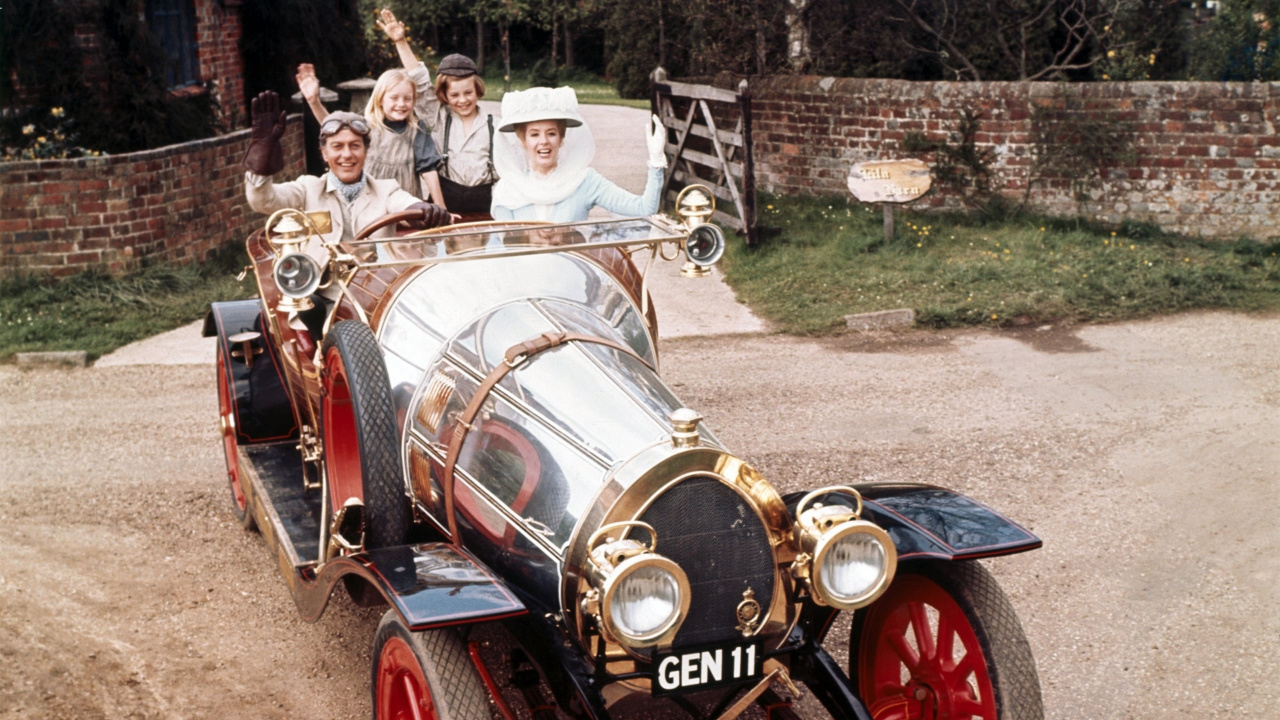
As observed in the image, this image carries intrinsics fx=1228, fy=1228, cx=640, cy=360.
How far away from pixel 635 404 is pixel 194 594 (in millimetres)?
2479

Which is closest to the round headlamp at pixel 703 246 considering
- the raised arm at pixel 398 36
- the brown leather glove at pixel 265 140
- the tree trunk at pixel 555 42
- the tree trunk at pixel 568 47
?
the brown leather glove at pixel 265 140

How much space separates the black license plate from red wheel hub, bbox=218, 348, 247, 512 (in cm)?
304

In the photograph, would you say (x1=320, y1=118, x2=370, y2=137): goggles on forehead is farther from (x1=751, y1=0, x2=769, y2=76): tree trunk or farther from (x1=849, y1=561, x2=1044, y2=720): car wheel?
(x1=751, y1=0, x2=769, y2=76): tree trunk

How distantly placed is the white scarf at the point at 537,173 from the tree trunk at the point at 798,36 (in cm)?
802

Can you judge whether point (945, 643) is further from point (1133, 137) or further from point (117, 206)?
point (1133, 137)

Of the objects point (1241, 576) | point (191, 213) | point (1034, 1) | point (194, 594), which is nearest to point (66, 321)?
point (191, 213)

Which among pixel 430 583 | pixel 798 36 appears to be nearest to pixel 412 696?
pixel 430 583

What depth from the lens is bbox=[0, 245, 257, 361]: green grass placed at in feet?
27.1

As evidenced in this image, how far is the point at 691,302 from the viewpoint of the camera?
956cm

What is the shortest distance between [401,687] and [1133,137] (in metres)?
9.02

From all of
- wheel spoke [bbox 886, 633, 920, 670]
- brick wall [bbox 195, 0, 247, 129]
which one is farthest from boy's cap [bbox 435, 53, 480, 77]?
brick wall [bbox 195, 0, 247, 129]

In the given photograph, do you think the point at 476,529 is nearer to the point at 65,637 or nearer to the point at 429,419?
the point at 429,419

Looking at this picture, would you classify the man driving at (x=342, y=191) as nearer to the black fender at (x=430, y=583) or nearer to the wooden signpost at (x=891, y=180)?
the black fender at (x=430, y=583)

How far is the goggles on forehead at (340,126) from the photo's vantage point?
5027 millimetres
